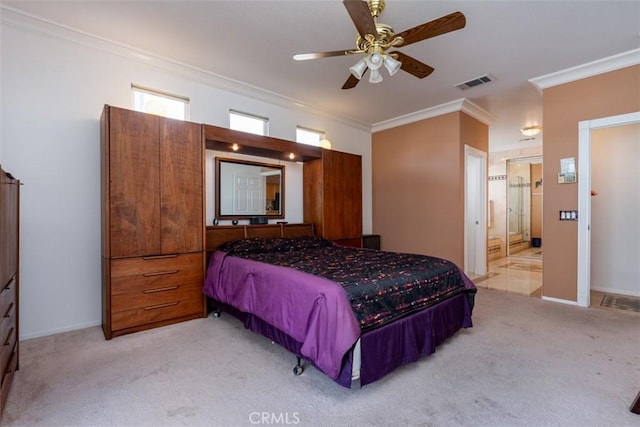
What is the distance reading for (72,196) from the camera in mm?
2891

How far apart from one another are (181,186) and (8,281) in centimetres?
153

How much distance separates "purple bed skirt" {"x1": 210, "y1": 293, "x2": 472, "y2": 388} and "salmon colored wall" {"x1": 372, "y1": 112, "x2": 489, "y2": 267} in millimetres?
2187

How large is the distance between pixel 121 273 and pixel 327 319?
2.08 meters

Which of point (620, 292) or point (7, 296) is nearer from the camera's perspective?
point (7, 296)

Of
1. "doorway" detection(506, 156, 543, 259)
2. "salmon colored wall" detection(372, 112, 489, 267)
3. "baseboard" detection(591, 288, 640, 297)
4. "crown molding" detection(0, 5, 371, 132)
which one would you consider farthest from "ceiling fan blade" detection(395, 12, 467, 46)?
"doorway" detection(506, 156, 543, 259)

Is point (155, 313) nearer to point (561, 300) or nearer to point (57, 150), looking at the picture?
point (57, 150)

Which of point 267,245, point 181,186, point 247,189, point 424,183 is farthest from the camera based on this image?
point 424,183

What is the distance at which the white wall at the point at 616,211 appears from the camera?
4156mm

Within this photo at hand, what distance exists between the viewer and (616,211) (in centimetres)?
431

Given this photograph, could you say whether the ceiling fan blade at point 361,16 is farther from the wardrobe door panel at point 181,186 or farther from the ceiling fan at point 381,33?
the wardrobe door panel at point 181,186

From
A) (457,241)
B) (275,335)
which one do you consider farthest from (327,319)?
(457,241)

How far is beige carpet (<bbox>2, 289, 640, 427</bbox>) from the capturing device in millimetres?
1681

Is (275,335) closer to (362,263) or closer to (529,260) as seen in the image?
(362,263)

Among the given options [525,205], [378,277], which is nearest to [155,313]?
[378,277]
